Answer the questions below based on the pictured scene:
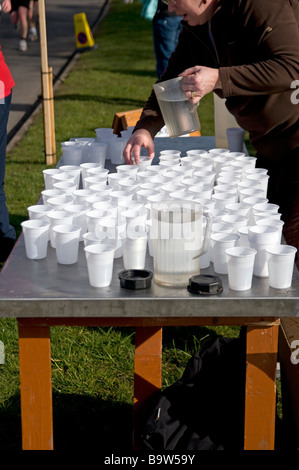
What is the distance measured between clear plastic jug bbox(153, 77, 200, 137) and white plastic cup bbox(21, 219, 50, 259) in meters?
0.87

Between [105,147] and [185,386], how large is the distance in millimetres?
1326

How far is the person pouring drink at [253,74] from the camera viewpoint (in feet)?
9.32

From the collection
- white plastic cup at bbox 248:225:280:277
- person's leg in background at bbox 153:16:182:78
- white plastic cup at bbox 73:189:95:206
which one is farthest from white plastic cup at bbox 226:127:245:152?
person's leg in background at bbox 153:16:182:78

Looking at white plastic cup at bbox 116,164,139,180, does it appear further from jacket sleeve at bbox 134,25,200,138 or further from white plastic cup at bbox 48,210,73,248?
white plastic cup at bbox 48,210,73,248

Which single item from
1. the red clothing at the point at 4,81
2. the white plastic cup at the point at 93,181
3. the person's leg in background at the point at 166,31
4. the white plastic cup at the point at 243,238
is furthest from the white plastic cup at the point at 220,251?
the person's leg in background at the point at 166,31

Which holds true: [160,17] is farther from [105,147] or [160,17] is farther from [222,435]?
[222,435]

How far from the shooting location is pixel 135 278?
2393 millimetres

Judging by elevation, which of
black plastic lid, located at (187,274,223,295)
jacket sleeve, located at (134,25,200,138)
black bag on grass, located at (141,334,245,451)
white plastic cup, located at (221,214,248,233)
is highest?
jacket sleeve, located at (134,25,200,138)

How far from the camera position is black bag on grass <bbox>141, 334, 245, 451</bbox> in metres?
2.85

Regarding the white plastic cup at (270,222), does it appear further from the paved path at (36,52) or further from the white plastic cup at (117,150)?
the paved path at (36,52)

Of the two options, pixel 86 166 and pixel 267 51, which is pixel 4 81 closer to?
pixel 86 166

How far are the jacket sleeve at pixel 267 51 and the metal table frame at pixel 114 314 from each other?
29.1 inches

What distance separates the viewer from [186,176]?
11.0 feet
